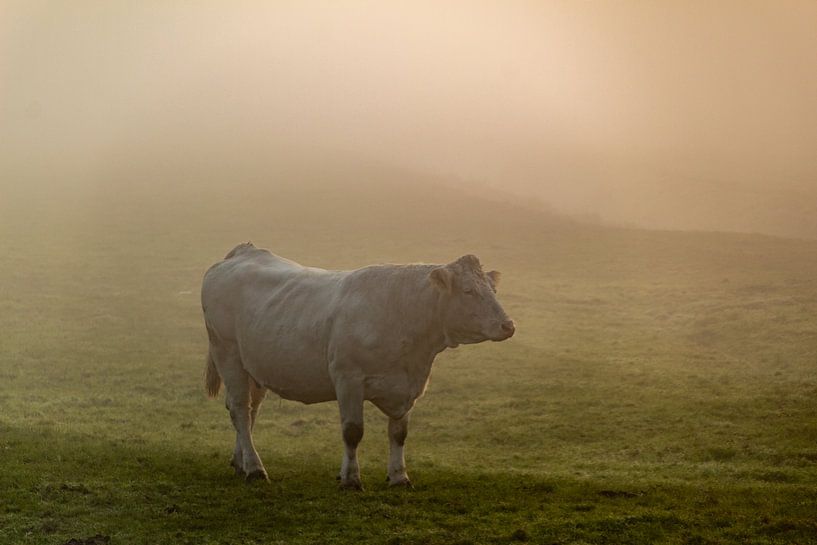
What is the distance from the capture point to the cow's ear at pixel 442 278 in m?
12.9

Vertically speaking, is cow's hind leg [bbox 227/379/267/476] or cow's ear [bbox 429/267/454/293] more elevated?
cow's ear [bbox 429/267/454/293]

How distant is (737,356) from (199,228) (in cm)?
3827

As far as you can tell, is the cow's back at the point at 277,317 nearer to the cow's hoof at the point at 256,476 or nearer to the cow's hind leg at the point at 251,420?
the cow's hind leg at the point at 251,420

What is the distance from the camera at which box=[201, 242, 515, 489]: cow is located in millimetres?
13000

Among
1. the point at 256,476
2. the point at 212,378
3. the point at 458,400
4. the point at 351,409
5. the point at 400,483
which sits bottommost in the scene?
the point at 458,400

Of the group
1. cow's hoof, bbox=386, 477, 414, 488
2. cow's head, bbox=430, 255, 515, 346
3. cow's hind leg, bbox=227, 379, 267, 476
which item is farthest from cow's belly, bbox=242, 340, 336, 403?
cow's head, bbox=430, 255, 515, 346

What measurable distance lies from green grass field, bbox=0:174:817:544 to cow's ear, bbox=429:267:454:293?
2882 millimetres

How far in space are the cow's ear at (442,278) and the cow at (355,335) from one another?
14mm

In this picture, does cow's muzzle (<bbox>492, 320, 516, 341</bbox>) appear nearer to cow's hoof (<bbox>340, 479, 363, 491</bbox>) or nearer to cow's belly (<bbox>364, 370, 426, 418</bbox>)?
cow's belly (<bbox>364, 370, 426, 418</bbox>)

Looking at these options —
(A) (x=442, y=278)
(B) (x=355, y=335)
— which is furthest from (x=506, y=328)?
(B) (x=355, y=335)

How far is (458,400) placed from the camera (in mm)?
26719

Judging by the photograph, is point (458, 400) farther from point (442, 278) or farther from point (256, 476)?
point (442, 278)

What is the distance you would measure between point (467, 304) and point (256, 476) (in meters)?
4.20

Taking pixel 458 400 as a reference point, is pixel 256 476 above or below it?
above
